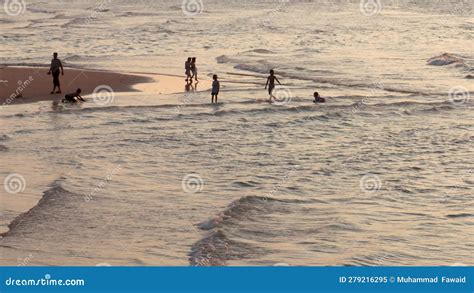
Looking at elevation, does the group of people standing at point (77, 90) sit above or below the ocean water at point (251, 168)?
above

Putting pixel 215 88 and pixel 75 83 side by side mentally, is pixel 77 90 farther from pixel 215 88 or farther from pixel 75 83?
pixel 75 83

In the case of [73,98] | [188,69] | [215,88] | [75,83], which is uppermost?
[188,69]

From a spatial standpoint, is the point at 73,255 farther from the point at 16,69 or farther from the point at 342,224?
the point at 16,69

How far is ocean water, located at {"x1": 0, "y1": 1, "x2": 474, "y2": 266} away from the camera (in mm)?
A: 15375

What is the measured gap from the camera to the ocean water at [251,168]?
15.4 meters

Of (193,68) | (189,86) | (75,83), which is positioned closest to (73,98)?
(75,83)

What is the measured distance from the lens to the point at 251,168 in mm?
21531

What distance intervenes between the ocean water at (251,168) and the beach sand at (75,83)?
1561 mm

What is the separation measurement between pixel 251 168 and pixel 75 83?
1479 cm

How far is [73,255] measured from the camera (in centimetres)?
1446

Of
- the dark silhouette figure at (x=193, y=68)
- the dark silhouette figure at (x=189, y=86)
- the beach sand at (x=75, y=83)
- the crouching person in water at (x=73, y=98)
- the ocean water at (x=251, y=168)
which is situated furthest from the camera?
the dark silhouette figure at (x=193, y=68)

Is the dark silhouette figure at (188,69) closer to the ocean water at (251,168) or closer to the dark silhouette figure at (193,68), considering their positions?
the dark silhouette figure at (193,68)

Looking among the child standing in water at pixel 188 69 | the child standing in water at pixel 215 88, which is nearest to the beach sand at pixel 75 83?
the child standing in water at pixel 188 69

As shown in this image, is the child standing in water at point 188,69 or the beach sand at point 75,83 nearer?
the beach sand at point 75,83
